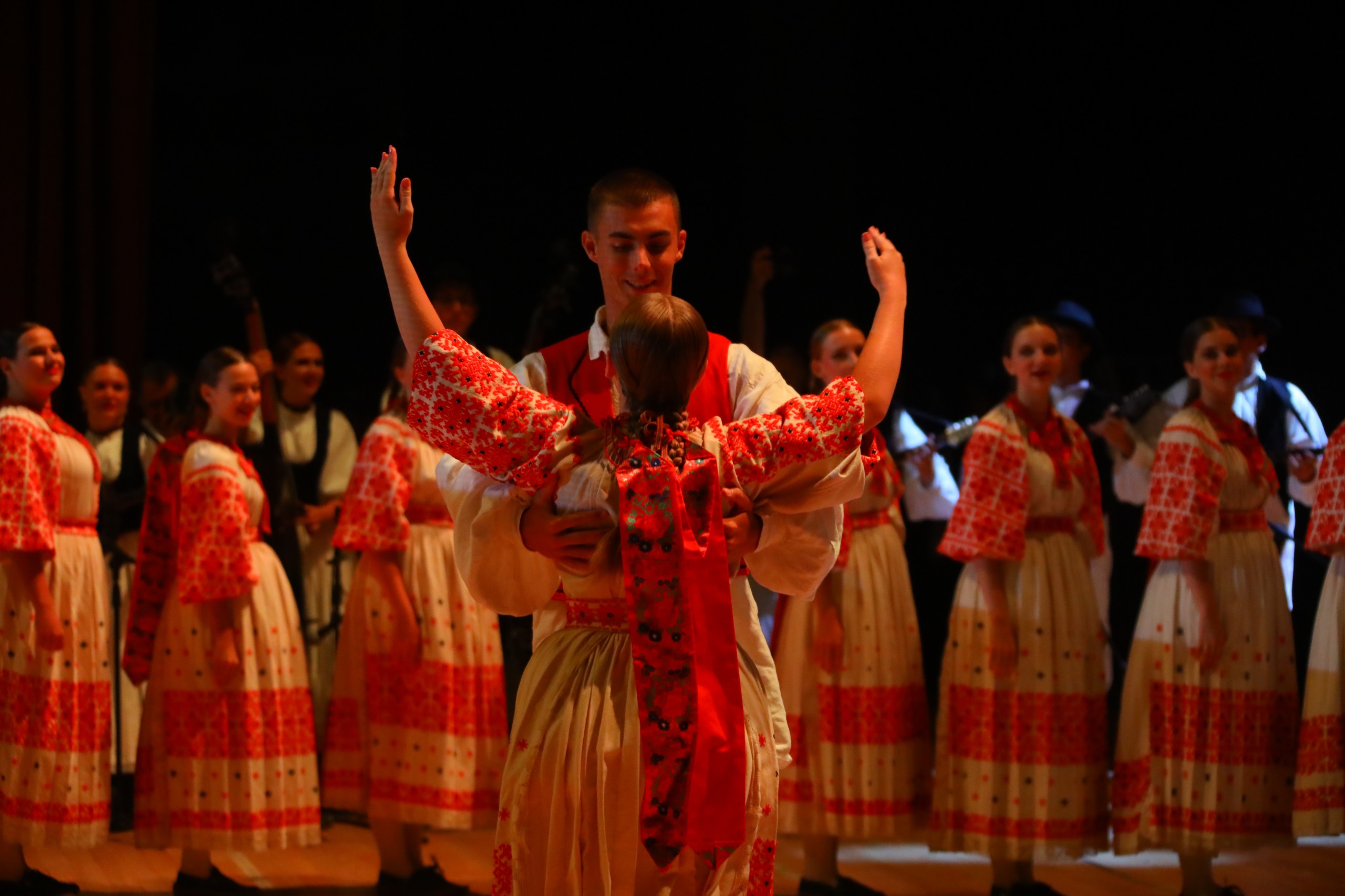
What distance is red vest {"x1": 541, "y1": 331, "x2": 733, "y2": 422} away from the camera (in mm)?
1830

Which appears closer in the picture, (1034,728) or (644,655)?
(644,655)

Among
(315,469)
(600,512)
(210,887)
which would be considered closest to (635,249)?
(600,512)

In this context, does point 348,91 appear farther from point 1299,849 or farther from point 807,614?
point 1299,849

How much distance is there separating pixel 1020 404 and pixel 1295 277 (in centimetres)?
173

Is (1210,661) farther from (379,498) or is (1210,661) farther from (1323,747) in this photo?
(379,498)

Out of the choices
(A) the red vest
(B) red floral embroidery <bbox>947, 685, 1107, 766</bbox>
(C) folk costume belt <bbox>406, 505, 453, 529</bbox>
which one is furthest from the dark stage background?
(A) the red vest

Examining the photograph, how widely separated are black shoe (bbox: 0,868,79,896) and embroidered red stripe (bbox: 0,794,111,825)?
210 millimetres

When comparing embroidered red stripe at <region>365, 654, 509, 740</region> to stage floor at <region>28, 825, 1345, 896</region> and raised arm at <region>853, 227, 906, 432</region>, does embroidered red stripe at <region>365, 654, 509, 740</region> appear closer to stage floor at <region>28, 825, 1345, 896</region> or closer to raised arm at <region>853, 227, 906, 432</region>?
stage floor at <region>28, 825, 1345, 896</region>

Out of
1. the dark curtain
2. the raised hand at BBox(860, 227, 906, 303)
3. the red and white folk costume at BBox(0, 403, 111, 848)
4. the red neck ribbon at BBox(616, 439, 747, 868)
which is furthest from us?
the dark curtain

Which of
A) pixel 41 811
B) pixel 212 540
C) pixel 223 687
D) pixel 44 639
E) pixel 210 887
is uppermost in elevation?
pixel 212 540

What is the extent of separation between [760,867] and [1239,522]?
7.67 feet

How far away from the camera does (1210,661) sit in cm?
343

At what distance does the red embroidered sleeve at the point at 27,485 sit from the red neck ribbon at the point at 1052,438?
2542 millimetres


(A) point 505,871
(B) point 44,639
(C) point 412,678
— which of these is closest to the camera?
(A) point 505,871
